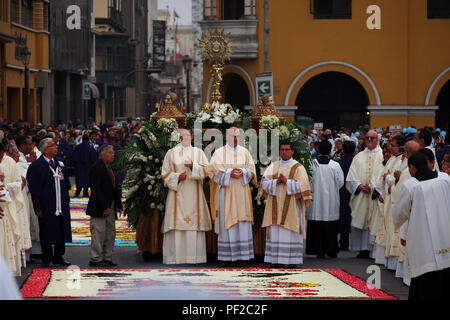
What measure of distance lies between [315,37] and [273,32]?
1414 millimetres

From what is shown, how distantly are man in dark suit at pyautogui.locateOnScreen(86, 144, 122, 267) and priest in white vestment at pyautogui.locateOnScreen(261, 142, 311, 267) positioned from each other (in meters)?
2.16

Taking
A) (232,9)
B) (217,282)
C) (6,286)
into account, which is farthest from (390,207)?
(232,9)

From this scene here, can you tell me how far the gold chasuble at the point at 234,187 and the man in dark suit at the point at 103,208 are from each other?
143cm

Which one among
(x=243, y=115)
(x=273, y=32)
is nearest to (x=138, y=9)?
(x=273, y=32)

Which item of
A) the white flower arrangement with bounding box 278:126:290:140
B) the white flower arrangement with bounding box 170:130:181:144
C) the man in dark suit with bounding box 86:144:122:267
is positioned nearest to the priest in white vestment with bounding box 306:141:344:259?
the white flower arrangement with bounding box 278:126:290:140

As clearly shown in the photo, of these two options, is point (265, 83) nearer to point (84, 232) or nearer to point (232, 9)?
point (84, 232)

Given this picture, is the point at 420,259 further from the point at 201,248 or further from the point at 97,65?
the point at 97,65

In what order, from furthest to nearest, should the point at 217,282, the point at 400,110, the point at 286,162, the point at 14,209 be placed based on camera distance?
1. the point at 400,110
2. the point at 286,162
3. the point at 14,209
4. the point at 217,282

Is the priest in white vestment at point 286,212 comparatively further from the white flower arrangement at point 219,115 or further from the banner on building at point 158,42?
the banner on building at point 158,42

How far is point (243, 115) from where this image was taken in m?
14.6

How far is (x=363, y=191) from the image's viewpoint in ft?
47.1

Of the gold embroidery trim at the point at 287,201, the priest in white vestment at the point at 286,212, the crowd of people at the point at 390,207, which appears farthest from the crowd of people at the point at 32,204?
the crowd of people at the point at 390,207

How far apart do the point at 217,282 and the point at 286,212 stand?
1.98 metres

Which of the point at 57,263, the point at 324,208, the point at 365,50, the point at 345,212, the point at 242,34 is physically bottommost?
the point at 57,263
